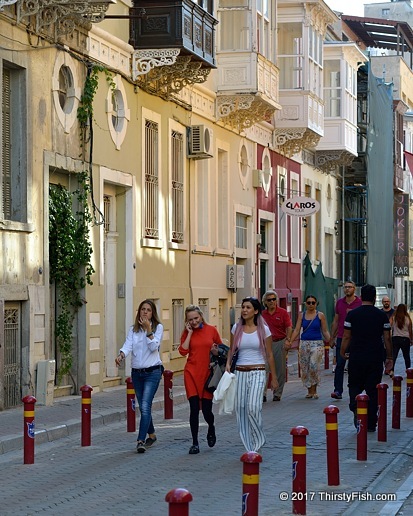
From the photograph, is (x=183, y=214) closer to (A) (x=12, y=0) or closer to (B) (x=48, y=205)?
(B) (x=48, y=205)

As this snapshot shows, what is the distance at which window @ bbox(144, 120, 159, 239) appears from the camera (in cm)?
2441

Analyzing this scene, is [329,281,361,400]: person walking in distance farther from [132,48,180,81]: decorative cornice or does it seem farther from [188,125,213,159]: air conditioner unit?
[188,125,213,159]: air conditioner unit

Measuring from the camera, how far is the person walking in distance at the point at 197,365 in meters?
14.0

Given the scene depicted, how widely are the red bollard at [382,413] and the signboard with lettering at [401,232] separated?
43.4 metres

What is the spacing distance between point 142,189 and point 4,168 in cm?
566

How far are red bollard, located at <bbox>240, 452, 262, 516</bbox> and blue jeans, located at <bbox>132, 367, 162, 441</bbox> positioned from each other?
608cm

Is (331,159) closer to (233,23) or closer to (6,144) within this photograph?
(233,23)

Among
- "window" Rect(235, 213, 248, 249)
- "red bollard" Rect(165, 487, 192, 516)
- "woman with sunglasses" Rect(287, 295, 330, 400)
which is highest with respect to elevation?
"window" Rect(235, 213, 248, 249)

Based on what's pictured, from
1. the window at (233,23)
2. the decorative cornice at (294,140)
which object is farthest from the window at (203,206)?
the decorative cornice at (294,140)

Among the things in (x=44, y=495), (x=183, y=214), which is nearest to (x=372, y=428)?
(x=44, y=495)

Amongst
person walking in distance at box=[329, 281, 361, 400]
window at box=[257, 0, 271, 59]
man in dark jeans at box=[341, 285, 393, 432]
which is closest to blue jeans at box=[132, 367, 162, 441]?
man in dark jeans at box=[341, 285, 393, 432]

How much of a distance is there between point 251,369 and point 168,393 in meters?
4.81

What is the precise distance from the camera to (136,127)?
23.6m

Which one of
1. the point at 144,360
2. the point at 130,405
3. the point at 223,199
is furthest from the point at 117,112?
the point at 144,360
